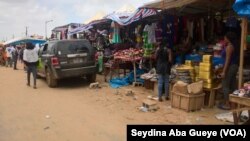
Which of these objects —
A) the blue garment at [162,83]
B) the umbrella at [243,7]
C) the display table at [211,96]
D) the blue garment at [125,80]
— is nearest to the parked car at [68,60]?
the blue garment at [125,80]

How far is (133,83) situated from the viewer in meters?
13.2

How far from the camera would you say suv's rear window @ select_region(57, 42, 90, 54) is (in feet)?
43.9

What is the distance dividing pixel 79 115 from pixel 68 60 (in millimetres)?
5065

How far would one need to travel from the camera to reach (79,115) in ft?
28.2

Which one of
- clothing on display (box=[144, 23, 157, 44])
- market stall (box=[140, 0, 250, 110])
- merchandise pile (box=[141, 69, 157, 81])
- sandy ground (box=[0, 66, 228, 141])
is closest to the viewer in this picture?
sandy ground (box=[0, 66, 228, 141])

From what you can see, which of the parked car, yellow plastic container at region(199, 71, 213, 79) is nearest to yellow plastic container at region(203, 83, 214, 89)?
yellow plastic container at region(199, 71, 213, 79)

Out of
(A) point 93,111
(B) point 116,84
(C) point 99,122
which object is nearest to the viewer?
(C) point 99,122

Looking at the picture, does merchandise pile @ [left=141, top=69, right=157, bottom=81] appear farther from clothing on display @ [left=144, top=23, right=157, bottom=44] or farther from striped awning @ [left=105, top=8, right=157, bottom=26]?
striped awning @ [left=105, top=8, right=157, bottom=26]

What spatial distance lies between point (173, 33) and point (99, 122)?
19.4 feet

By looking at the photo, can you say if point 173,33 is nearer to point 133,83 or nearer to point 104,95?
point 133,83

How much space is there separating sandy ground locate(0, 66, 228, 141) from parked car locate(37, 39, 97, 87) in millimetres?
1083

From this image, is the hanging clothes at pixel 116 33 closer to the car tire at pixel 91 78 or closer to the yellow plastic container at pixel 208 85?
the car tire at pixel 91 78

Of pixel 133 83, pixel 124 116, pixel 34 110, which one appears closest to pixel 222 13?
pixel 133 83

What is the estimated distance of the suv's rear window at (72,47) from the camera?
13375mm
